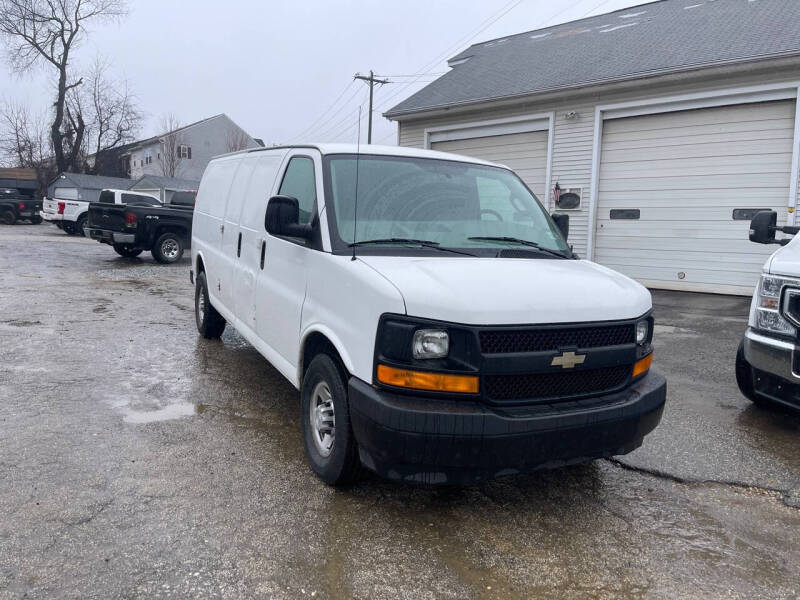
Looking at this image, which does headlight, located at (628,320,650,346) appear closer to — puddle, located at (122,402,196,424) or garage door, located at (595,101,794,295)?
puddle, located at (122,402,196,424)

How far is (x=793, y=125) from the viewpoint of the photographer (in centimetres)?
1007

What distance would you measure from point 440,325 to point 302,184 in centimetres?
178

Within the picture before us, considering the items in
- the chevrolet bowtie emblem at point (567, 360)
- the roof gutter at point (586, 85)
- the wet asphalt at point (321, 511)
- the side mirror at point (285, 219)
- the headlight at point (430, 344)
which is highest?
the roof gutter at point (586, 85)

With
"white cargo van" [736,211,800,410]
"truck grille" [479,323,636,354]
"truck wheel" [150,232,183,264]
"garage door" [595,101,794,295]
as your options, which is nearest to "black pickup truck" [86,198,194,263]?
"truck wheel" [150,232,183,264]

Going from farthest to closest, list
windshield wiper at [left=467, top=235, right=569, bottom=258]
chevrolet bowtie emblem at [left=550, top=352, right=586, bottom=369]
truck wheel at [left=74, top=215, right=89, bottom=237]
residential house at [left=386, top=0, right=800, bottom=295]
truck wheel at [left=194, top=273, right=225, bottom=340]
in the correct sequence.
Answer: truck wheel at [left=74, top=215, right=89, bottom=237] → residential house at [left=386, top=0, right=800, bottom=295] → truck wheel at [left=194, top=273, right=225, bottom=340] → windshield wiper at [left=467, top=235, right=569, bottom=258] → chevrolet bowtie emblem at [left=550, top=352, right=586, bottom=369]

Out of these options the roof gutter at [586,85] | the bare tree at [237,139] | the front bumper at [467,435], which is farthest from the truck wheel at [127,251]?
the bare tree at [237,139]

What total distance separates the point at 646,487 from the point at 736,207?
880 centimetres

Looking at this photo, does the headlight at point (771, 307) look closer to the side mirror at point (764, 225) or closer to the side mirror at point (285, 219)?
the side mirror at point (764, 225)

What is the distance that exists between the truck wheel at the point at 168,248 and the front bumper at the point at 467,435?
13431mm

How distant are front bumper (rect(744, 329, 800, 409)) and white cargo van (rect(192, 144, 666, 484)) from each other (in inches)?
49.1

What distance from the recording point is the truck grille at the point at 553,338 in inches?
112

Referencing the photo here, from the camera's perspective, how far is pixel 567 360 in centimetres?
298

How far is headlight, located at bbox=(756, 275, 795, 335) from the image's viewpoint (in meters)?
4.22

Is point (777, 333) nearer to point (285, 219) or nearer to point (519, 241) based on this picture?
point (519, 241)
